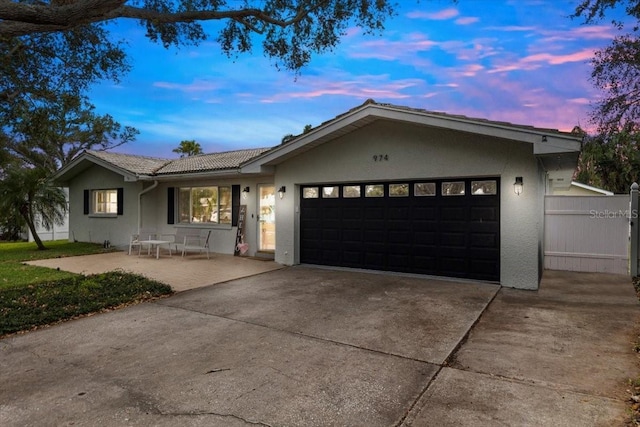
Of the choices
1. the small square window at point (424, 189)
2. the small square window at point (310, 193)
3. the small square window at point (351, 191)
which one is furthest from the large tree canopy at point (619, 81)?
the small square window at point (310, 193)

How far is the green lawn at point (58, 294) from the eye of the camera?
5.54 meters

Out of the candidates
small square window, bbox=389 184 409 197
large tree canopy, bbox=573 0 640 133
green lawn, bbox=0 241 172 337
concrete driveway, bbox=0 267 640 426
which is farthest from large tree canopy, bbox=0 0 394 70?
large tree canopy, bbox=573 0 640 133

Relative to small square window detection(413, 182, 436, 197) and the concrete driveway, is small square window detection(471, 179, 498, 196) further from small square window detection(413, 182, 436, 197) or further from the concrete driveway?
the concrete driveway

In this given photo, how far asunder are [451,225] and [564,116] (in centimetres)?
1169

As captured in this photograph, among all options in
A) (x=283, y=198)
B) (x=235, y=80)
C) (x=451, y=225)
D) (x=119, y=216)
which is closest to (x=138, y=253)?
(x=119, y=216)

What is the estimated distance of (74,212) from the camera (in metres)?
17.0

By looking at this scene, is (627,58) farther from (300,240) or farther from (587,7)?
(300,240)

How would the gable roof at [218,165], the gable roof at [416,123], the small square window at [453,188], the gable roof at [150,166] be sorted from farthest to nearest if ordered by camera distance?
the gable roof at [150,166] → the gable roof at [218,165] → the small square window at [453,188] → the gable roof at [416,123]

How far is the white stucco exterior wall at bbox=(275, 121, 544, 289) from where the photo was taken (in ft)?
24.2

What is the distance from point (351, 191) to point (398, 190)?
1299 millimetres

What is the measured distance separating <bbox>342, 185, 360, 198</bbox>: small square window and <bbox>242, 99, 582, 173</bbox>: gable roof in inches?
53.7

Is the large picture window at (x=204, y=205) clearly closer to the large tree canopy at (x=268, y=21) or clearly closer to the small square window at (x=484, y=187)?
the large tree canopy at (x=268, y=21)

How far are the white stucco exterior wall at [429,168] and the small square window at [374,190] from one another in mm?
296

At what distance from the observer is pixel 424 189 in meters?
8.62
